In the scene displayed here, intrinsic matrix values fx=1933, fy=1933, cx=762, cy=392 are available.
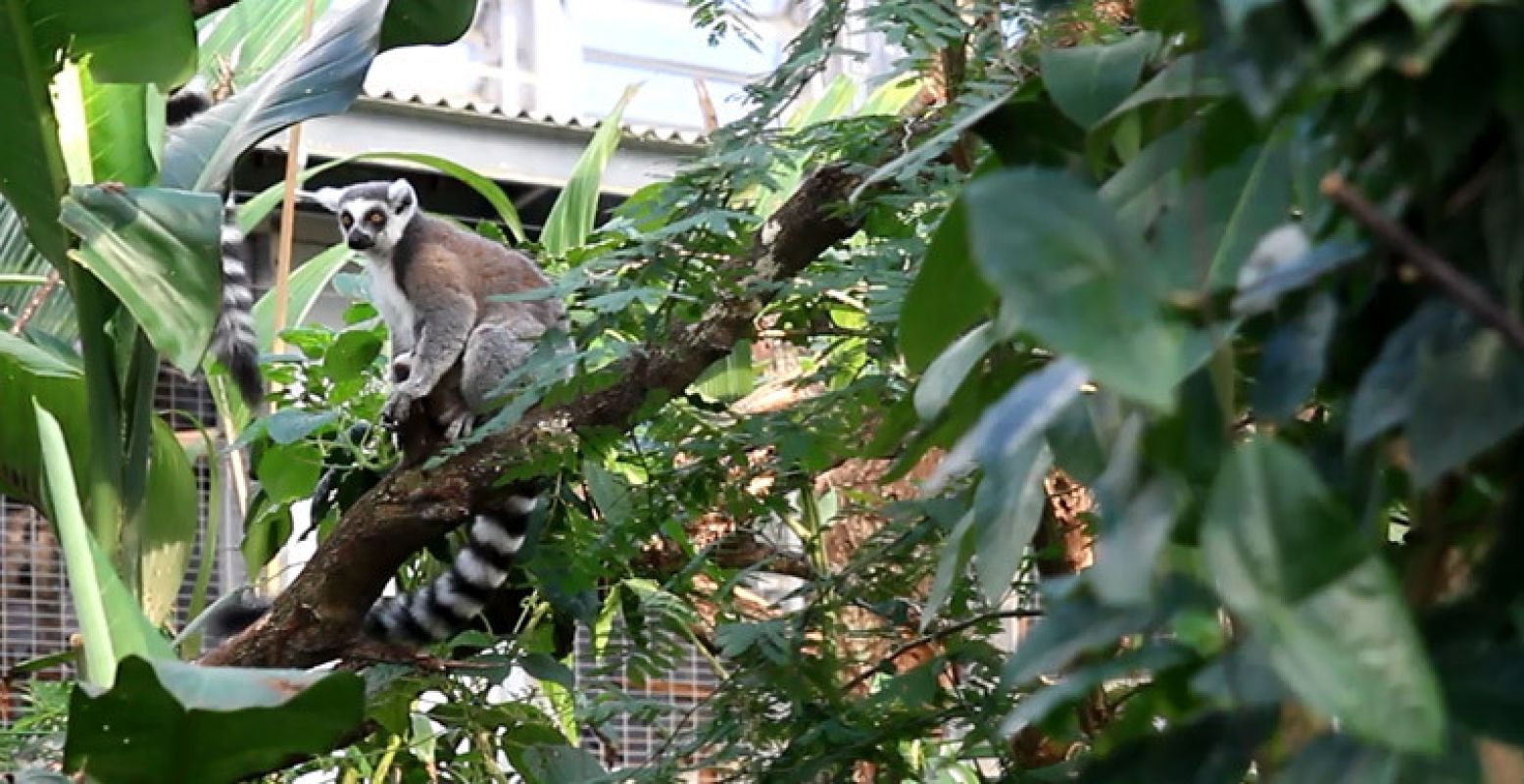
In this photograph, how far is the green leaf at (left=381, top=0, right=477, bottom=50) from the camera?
3322 millimetres

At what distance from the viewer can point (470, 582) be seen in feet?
10.5

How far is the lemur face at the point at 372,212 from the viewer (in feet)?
14.6

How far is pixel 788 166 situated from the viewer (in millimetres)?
2229

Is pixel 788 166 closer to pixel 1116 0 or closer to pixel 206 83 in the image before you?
pixel 1116 0

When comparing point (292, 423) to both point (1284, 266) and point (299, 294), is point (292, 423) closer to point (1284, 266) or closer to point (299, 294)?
point (299, 294)

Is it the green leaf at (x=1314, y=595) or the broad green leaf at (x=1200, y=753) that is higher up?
the green leaf at (x=1314, y=595)

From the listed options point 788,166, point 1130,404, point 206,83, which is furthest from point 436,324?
point 1130,404

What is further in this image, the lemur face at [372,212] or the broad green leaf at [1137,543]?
the lemur face at [372,212]

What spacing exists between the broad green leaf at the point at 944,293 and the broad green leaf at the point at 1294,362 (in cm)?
32

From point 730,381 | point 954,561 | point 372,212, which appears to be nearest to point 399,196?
point 372,212

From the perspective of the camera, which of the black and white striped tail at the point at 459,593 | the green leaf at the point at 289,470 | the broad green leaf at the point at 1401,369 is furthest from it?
the green leaf at the point at 289,470

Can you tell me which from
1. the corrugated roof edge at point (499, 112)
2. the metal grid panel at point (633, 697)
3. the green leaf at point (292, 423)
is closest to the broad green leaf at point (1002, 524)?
the metal grid panel at point (633, 697)

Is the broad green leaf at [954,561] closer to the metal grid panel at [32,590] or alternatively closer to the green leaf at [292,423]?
the green leaf at [292,423]

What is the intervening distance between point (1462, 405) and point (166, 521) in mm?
3230
